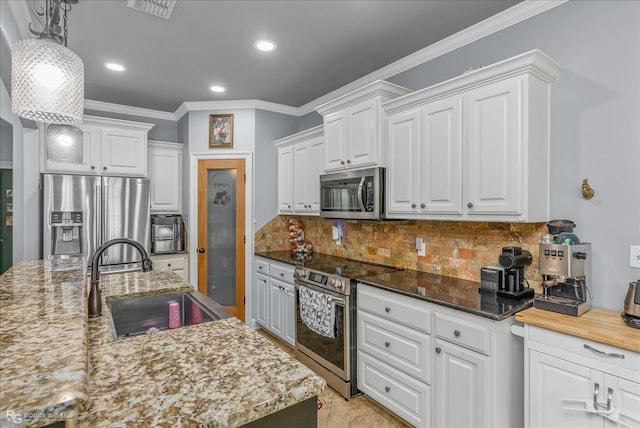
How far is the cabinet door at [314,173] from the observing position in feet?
12.0

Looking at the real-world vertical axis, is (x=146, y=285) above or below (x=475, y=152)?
below

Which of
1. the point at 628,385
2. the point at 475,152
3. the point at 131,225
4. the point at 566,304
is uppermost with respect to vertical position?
the point at 475,152

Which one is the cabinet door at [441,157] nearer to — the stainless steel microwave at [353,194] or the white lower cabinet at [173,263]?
the stainless steel microwave at [353,194]

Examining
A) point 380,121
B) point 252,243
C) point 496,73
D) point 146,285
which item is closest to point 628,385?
point 496,73

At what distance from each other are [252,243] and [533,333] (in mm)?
3234

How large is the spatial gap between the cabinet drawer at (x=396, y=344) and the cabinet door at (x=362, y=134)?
1271mm

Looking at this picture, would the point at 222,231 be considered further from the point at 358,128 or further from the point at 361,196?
the point at 358,128

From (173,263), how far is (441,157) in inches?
135

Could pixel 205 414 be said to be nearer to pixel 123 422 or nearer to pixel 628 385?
pixel 123 422

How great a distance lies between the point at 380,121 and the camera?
277cm

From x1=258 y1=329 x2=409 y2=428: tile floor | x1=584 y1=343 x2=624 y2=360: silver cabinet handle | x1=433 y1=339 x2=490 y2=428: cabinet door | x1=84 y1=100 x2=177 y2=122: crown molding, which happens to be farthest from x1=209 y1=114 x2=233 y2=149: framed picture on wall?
x1=584 y1=343 x2=624 y2=360: silver cabinet handle

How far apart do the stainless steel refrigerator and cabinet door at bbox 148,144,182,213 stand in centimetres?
37

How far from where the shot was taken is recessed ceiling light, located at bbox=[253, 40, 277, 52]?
277 centimetres

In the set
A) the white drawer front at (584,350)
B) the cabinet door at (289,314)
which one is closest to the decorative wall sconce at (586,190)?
A: the white drawer front at (584,350)
